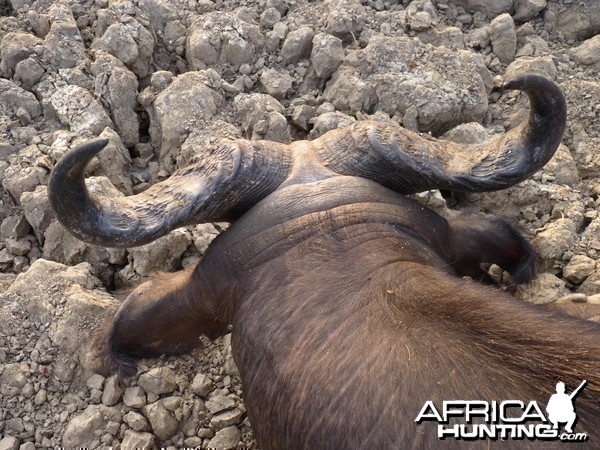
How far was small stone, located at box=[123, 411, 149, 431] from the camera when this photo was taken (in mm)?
2746

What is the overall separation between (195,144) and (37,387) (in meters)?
1.47

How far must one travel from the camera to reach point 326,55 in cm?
379

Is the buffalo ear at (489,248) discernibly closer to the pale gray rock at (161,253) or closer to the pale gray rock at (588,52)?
the pale gray rock at (161,253)

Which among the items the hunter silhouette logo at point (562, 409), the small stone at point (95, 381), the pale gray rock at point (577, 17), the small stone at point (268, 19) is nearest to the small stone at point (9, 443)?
the small stone at point (95, 381)

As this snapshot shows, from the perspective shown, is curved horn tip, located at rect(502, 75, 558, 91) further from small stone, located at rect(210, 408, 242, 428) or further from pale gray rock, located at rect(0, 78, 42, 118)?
A: pale gray rock, located at rect(0, 78, 42, 118)

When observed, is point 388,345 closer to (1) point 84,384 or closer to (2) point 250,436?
(2) point 250,436

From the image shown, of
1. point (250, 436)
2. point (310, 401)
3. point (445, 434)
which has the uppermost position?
point (445, 434)

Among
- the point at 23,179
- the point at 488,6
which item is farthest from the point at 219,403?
the point at 488,6

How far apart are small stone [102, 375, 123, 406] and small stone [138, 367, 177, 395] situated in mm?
101

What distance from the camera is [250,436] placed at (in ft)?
9.21

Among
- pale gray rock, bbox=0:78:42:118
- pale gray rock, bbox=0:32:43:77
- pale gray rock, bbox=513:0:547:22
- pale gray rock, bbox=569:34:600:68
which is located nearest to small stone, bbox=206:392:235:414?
pale gray rock, bbox=0:78:42:118

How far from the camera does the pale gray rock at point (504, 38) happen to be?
399cm

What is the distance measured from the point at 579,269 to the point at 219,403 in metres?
1.84

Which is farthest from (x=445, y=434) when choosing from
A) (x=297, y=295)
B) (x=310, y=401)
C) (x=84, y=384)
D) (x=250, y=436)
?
(x=84, y=384)
